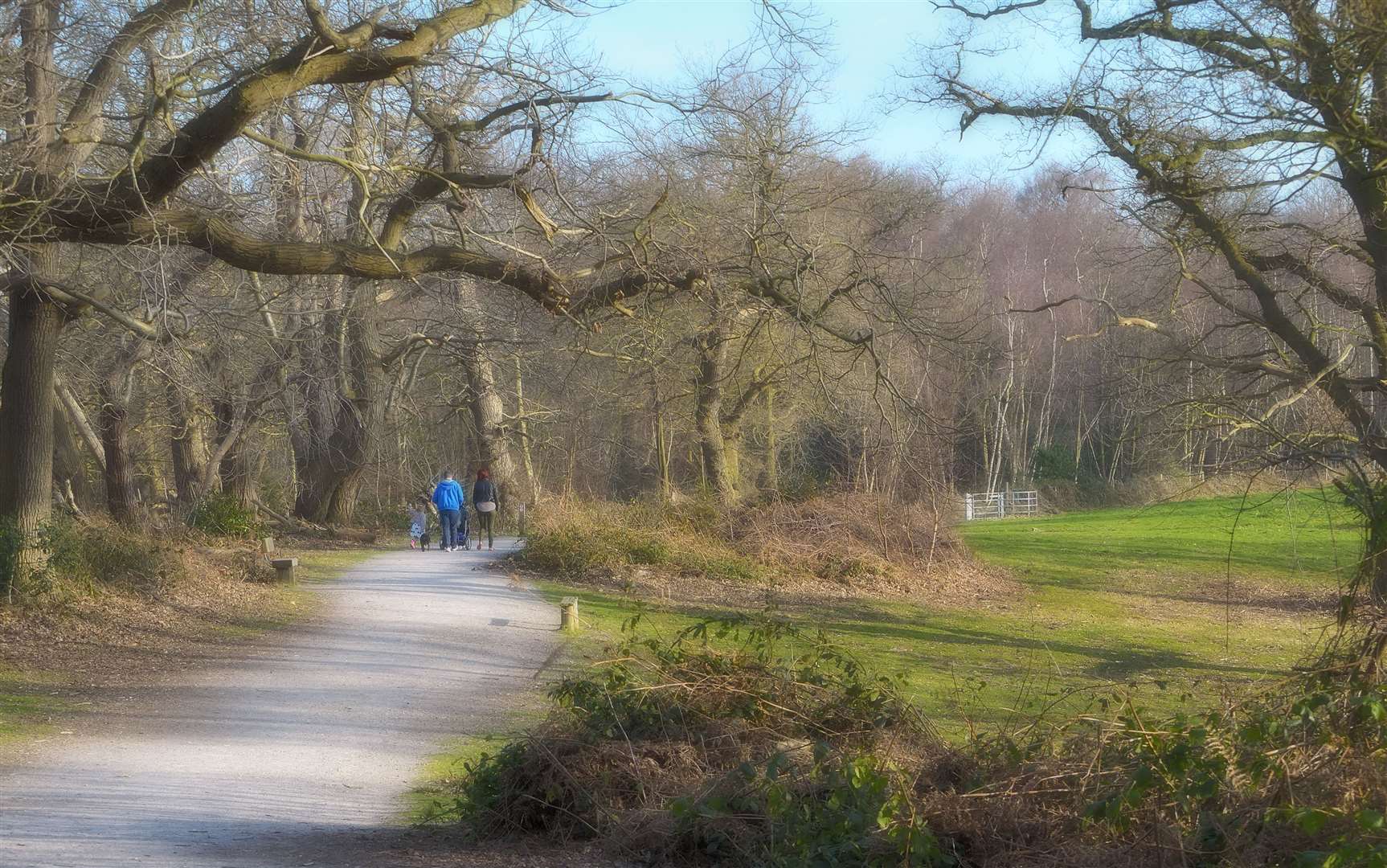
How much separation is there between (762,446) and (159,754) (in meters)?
26.8

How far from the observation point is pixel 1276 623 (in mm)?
21984

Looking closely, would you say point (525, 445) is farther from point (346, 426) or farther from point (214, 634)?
point (214, 634)

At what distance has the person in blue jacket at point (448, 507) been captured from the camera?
2511 cm

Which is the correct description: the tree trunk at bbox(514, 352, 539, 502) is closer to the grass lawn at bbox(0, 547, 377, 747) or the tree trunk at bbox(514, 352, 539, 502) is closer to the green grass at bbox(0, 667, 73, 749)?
the grass lawn at bbox(0, 547, 377, 747)

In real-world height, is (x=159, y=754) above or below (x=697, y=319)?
below

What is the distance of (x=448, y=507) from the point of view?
25250 millimetres

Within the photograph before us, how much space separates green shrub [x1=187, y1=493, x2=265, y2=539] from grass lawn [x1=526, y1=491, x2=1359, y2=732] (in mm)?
6425

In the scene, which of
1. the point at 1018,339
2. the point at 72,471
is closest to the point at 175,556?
the point at 72,471

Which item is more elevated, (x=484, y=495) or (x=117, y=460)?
(x=117, y=460)

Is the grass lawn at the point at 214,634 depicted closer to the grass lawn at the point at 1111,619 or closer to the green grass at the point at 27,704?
the green grass at the point at 27,704

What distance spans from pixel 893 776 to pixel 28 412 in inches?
478

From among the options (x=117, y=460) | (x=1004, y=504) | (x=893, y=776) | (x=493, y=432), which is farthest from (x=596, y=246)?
(x=1004, y=504)

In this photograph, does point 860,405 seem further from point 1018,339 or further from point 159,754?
point 1018,339

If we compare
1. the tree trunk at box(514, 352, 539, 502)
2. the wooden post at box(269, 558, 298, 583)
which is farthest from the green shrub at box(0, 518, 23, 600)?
the tree trunk at box(514, 352, 539, 502)
